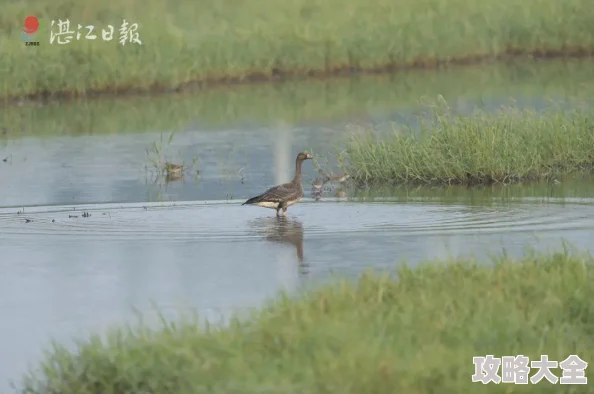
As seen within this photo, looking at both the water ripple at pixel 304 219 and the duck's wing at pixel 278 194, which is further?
the duck's wing at pixel 278 194

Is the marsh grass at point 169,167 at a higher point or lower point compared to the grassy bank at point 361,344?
higher

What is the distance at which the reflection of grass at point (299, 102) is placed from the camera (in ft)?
105

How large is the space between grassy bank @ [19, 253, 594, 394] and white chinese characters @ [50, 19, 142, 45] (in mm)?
27133

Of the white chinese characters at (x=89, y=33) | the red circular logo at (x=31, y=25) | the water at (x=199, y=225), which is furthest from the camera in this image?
the red circular logo at (x=31, y=25)

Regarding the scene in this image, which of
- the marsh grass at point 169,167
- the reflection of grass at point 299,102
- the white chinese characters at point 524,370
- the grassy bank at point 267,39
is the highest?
the grassy bank at point 267,39

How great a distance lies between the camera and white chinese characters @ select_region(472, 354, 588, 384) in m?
8.88

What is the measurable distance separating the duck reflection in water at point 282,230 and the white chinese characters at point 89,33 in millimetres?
19740

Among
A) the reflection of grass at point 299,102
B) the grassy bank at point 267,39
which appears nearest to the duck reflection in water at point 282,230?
the reflection of grass at point 299,102

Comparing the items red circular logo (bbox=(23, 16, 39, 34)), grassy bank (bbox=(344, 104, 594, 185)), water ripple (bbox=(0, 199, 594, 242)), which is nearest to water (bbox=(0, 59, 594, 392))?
water ripple (bbox=(0, 199, 594, 242))

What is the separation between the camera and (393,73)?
130ft

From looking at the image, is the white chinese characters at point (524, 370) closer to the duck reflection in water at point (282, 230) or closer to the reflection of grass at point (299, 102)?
the duck reflection in water at point (282, 230)

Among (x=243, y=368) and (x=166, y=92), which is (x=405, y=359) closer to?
(x=243, y=368)

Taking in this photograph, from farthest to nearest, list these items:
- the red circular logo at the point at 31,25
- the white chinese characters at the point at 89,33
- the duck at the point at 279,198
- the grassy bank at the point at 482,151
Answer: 1. the red circular logo at the point at 31,25
2. the white chinese characters at the point at 89,33
3. the grassy bank at the point at 482,151
4. the duck at the point at 279,198

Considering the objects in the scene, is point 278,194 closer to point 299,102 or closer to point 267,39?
point 299,102
